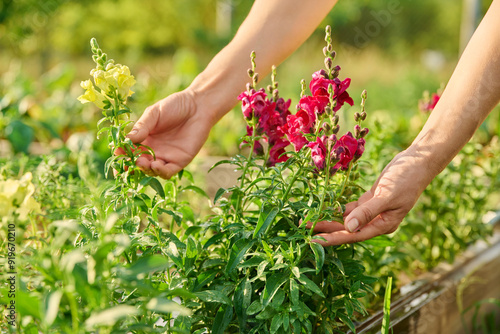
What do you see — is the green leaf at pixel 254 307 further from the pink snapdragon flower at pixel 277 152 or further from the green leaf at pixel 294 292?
the pink snapdragon flower at pixel 277 152

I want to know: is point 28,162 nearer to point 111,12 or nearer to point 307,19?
point 307,19

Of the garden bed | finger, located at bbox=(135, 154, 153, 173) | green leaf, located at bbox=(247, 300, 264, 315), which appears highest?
finger, located at bbox=(135, 154, 153, 173)

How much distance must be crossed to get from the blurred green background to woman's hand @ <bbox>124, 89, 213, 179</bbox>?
0.80 metres

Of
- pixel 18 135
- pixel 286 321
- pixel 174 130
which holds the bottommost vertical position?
pixel 286 321

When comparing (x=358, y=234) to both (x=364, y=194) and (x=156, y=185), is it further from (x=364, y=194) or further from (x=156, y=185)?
(x=156, y=185)

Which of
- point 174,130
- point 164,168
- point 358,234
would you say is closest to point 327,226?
point 358,234

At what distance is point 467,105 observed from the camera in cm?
120

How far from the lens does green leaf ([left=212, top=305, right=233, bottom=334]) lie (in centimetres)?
107

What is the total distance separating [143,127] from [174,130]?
0.65 ft

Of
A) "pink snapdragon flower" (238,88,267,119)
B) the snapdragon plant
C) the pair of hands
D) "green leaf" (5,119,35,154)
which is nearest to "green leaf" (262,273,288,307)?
the snapdragon plant

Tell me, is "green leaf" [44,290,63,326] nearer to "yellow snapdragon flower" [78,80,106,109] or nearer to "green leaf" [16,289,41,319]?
"green leaf" [16,289,41,319]

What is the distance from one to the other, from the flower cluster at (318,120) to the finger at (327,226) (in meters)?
0.12

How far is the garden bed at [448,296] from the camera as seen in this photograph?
1471mm

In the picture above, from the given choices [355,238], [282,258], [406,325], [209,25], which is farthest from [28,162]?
[209,25]
